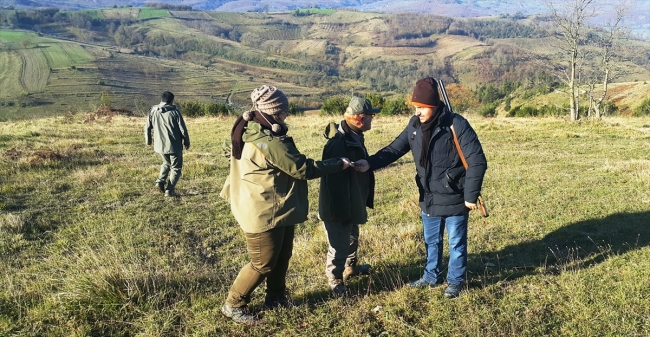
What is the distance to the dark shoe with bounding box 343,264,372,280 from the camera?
468cm

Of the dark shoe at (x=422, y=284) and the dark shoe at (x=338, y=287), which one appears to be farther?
the dark shoe at (x=422, y=284)

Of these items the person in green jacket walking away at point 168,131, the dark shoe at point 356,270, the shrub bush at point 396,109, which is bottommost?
the shrub bush at point 396,109

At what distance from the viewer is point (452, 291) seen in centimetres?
413

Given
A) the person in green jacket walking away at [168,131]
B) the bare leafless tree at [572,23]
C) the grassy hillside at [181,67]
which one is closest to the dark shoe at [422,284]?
the person in green jacket walking away at [168,131]

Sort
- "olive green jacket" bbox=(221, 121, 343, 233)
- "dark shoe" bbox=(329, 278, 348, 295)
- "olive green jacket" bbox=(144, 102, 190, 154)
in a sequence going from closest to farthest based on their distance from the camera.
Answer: "olive green jacket" bbox=(221, 121, 343, 233) < "dark shoe" bbox=(329, 278, 348, 295) < "olive green jacket" bbox=(144, 102, 190, 154)

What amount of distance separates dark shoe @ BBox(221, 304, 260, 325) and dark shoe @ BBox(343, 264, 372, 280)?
1283mm

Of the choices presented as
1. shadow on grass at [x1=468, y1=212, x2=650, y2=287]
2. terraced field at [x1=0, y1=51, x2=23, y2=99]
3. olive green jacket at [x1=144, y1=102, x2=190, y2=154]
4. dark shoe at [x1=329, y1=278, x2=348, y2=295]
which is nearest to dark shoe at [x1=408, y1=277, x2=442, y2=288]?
shadow on grass at [x1=468, y1=212, x2=650, y2=287]

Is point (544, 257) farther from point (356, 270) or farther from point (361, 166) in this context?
point (361, 166)

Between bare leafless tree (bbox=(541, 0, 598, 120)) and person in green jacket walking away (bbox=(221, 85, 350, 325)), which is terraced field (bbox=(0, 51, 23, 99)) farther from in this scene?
person in green jacket walking away (bbox=(221, 85, 350, 325))

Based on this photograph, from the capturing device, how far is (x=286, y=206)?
338 centimetres

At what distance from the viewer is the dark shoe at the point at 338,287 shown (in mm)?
4254

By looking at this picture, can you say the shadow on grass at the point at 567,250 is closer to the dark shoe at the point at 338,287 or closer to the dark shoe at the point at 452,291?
the dark shoe at the point at 452,291

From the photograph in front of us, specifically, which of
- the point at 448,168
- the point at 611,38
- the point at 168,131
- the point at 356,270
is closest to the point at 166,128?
the point at 168,131

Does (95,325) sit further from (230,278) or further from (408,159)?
(408,159)
